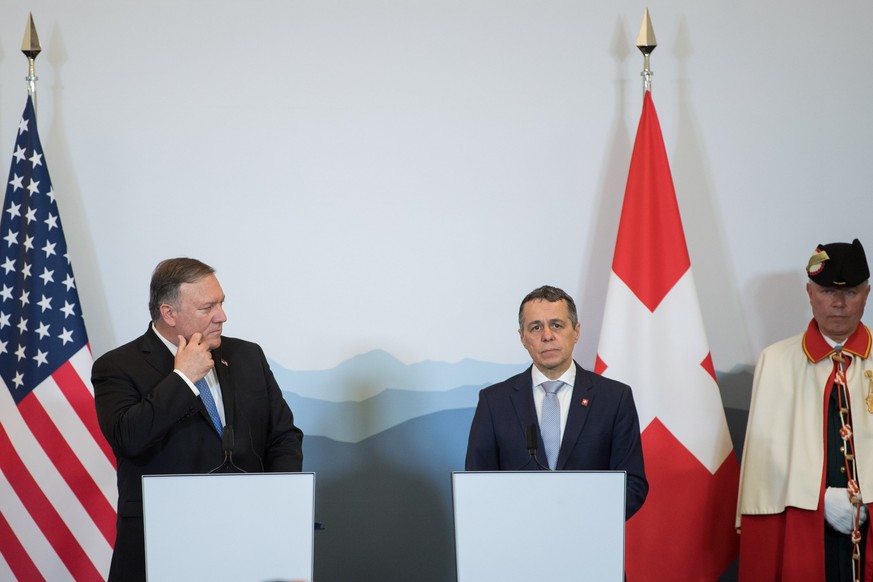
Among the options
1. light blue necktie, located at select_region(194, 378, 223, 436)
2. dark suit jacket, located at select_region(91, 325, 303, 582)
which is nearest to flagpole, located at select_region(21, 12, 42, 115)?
dark suit jacket, located at select_region(91, 325, 303, 582)

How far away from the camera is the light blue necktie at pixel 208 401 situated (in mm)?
3050

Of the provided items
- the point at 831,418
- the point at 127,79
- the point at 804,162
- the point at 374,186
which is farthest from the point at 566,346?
the point at 127,79

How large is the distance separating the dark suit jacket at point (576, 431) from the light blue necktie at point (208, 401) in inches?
31.0

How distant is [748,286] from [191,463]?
2582 millimetres

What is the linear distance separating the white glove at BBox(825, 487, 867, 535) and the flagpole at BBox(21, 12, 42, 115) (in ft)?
11.2

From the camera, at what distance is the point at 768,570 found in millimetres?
3611

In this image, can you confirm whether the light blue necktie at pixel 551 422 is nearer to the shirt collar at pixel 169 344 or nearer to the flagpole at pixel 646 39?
the shirt collar at pixel 169 344

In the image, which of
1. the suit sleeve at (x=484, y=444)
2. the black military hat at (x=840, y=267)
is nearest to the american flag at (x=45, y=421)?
the suit sleeve at (x=484, y=444)

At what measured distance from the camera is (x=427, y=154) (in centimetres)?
439

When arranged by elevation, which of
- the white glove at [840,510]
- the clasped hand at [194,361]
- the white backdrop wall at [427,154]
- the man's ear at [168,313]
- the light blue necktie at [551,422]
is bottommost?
the white glove at [840,510]

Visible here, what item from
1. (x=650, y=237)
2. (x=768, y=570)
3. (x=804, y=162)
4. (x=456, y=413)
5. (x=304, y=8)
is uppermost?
(x=304, y=8)

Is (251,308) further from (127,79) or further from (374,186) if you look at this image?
(127,79)

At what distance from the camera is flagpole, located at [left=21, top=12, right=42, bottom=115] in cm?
418

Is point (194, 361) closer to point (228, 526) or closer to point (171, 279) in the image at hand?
point (171, 279)
